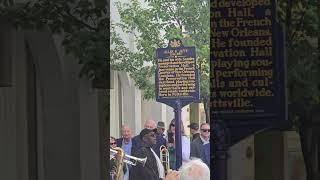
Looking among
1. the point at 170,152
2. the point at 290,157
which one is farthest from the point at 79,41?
the point at 290,157

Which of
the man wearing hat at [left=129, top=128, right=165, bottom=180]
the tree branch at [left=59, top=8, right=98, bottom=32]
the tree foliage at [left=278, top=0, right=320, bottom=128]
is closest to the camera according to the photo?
the tree foliage at [left=278, top=0, right=320, bottom=128]

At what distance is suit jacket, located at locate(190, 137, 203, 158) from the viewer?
389cm

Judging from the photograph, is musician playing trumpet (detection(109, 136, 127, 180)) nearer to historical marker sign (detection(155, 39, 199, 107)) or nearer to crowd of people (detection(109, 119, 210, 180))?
crowd of people (detection(109, 119, 210, 180))

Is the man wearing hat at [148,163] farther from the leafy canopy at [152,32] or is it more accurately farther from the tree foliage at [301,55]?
the tree foliage at [301,55]

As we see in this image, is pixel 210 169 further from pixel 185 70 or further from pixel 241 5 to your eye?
pixel 241 5

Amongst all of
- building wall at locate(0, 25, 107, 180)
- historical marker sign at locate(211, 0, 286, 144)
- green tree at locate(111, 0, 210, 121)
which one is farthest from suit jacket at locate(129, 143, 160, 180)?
historical marker sign at locate(211, 0, 286, 144)

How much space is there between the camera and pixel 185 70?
155 inches

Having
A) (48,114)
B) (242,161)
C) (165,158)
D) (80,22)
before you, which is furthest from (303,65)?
(48,114)

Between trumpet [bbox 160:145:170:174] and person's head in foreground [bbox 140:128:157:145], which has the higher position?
person's head in foreground [bbox 140:128:157:145]

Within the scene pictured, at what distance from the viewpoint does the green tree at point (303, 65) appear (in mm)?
3842

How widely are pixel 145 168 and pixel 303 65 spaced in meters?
1.31

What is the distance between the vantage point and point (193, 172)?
391 centimetres

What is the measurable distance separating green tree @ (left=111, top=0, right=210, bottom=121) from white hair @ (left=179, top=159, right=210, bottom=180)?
1.55ft

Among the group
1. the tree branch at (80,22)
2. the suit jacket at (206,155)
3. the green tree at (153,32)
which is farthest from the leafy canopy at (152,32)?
the suit jacket at (206,155)
